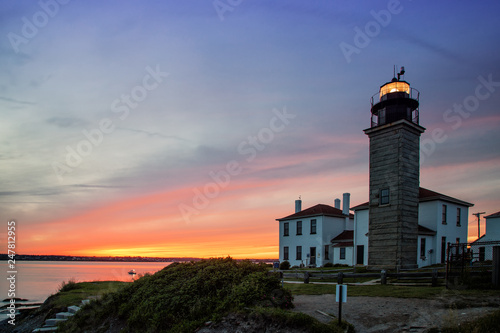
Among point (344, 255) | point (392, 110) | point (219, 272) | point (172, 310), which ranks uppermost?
point (392, 110)

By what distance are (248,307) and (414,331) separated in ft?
12.9

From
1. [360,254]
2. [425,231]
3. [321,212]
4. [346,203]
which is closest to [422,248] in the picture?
[425,231]

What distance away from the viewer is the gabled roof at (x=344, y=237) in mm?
35919

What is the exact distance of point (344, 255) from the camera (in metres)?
34.8

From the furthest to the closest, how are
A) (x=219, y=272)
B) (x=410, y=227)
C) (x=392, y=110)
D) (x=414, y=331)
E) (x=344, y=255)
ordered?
(x=344, y=255) < (x=392, y=110) < (x=410, y=227) < (x=219, y=272) < (x=414, y=331)

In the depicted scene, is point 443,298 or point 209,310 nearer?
point 209,310

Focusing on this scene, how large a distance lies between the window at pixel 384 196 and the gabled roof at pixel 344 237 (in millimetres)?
14051

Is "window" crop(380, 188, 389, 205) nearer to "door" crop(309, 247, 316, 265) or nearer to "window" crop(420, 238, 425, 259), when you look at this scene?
"window" crop(420, 238, 425, 259)

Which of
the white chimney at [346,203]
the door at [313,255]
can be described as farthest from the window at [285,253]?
the white chimney at [346,203]

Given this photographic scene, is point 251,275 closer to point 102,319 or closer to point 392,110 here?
point 102,319

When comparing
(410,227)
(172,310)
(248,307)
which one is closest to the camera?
(248,307)

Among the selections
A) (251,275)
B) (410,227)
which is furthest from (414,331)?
(410,227)

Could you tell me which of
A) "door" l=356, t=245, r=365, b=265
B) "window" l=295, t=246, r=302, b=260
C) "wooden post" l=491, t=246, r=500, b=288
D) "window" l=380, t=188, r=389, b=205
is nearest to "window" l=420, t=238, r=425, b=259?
"door" l=356, t=245, r=365, b=265

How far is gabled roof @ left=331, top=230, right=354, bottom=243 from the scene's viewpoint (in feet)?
118
